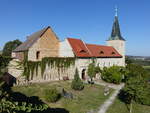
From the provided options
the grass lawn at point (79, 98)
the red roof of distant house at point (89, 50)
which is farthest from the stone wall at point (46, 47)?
the grass lawn at point (79, 98)

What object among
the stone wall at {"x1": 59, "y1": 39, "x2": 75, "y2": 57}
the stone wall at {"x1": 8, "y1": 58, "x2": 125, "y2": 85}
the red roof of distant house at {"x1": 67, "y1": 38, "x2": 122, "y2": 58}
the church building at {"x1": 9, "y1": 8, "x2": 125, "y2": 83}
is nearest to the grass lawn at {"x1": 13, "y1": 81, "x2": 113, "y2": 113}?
the stone wall at {"x1": 8, "y1": 58, "x2": 125, "y2": 85}

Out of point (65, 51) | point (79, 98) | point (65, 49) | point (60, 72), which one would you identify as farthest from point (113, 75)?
point (79, 98)

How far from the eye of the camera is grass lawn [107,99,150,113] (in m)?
19.3

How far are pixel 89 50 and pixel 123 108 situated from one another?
1808 centimetres

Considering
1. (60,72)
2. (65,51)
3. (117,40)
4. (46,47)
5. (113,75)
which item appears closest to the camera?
(60,72)

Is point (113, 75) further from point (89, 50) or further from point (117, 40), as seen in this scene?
point (117, 40)

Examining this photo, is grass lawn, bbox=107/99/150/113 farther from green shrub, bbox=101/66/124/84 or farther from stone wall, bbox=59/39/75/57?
stone wall, bbox=59/39/75/57

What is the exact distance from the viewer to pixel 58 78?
31531 mm

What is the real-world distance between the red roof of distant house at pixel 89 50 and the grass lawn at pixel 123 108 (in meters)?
13.8

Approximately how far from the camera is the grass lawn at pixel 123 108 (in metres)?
19.3

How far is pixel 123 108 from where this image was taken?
67.1 ft

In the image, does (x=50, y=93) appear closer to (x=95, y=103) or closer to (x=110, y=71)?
(x=95, y=103)

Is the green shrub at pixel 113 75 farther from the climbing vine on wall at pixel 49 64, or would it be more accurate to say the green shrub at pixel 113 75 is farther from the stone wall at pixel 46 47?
the stone wall at pixel 46 47

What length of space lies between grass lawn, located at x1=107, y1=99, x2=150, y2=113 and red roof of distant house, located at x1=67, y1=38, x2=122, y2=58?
545 inches
